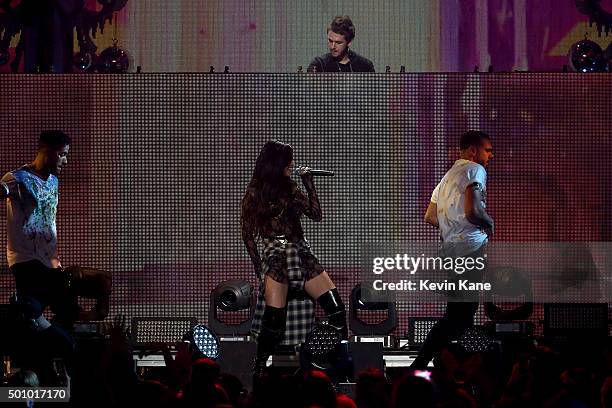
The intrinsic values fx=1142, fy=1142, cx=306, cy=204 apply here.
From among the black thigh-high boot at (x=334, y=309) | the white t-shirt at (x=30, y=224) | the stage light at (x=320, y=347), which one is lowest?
the stage light at (x=320, y=347)

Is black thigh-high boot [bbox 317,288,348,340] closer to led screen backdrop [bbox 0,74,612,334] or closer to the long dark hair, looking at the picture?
the long dark hair

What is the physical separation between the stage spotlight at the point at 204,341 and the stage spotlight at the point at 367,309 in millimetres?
1548

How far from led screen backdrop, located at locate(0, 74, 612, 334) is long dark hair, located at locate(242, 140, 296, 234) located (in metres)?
2.36

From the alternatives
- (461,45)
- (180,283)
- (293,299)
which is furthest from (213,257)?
(461,45)

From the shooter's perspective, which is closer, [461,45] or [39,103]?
[39,103]

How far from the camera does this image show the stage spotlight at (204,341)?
6707mm

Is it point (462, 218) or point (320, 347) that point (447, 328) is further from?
point (320, 347)

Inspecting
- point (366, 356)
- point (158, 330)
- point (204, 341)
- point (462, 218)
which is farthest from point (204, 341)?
point (462, 218)

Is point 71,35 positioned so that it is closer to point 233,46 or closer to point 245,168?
point 233,46

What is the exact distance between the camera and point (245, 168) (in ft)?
30.4

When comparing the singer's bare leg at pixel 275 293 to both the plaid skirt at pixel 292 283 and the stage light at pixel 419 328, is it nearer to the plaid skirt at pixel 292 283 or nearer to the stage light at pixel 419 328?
the plaid skirt at pixel 292 283

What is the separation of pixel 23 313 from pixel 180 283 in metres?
3.16

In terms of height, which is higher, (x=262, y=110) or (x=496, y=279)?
(x=262, y=110)

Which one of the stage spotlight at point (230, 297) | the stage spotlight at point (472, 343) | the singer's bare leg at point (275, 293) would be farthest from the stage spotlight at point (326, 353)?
the stage spotlight at point (230, 297)
